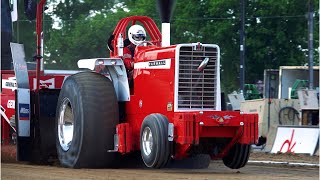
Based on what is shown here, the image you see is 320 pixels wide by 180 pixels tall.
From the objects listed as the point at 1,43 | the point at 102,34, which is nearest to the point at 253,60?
the point at 102,34

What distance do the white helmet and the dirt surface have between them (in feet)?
6.71

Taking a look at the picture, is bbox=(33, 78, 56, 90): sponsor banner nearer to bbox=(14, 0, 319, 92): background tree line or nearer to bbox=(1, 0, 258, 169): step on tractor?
bbox=(1, 0, 258, 169): step on tractor

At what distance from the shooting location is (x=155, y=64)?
1391 cm

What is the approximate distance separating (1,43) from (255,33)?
25.5 meters

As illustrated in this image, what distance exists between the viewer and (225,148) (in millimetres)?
13727

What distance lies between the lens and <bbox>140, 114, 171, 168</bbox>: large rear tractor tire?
13.0 m

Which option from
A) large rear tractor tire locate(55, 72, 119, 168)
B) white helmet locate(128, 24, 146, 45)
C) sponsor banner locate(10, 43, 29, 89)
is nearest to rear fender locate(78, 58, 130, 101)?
large rear tractor tire locate(55, 72, 119, 168)

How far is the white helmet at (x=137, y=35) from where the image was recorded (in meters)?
14.8

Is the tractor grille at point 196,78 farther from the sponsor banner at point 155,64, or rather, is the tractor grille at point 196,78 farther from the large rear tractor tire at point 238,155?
the large rear tractor tire at point 238,155

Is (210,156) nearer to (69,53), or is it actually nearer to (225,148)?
(225,148)

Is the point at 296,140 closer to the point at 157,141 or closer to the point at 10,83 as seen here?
the point at 10,83

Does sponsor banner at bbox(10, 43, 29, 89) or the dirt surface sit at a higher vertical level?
sponsor banner at bbox(10, 43, 29, 89)

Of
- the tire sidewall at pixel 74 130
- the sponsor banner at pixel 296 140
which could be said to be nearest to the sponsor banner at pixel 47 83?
the tire sidewall at pixel 74 130

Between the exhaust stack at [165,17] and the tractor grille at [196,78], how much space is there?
965 mm
